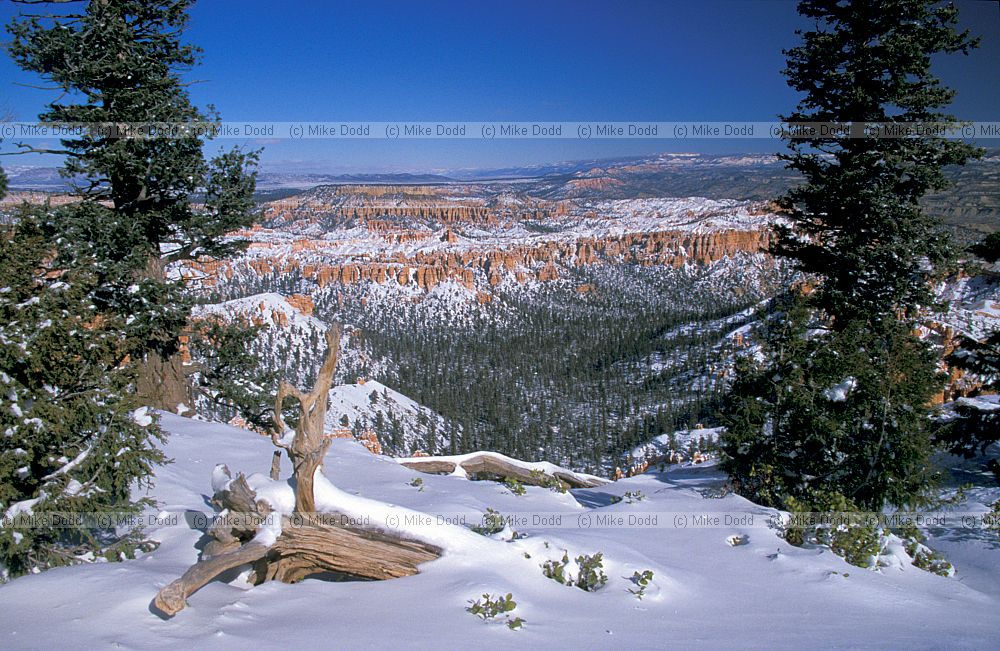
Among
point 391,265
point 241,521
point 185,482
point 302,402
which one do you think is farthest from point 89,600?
point 391,265

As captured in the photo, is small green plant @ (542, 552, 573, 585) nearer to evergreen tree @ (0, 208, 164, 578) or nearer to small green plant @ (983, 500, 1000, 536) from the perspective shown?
evergreen tree @ (0, 208, 164, 578)

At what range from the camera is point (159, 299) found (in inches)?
355

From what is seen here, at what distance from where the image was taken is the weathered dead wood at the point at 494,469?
9.68 meters

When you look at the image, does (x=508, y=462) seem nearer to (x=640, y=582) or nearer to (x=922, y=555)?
(x=640, y=582)

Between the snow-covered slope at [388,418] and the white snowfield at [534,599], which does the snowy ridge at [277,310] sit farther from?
the white snowfield at [534,599]

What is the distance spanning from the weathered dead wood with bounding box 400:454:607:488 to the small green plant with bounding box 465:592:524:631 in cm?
544

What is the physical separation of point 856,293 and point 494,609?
28.4 ft

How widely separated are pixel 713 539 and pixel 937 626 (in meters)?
2.06

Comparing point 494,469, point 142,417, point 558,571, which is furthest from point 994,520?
point 142,417

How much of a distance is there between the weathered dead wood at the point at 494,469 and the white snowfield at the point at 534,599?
3.22 m

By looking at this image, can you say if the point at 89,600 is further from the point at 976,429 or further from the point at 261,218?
the point at 976,429

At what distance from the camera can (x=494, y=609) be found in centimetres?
387

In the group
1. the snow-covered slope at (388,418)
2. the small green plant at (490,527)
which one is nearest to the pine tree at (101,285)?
the small green plant at (490,527)

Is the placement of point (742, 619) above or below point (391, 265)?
below
